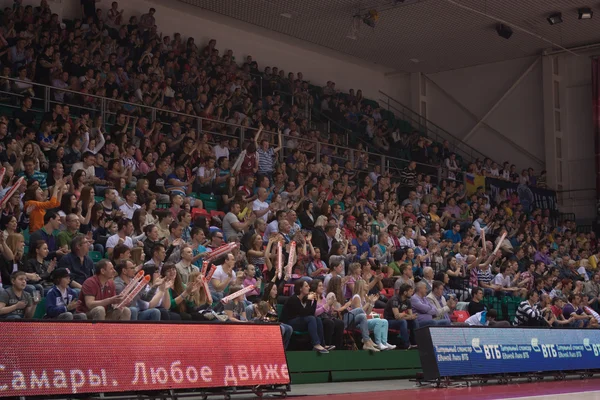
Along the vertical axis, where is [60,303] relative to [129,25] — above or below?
below

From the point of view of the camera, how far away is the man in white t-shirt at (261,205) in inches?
607

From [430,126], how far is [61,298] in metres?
21.1

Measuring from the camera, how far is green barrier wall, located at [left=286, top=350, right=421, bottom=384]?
37.7 ft

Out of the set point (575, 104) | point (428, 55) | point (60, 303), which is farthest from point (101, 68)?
point (575, 104)

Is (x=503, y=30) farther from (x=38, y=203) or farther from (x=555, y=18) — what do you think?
(x=38, y=203)

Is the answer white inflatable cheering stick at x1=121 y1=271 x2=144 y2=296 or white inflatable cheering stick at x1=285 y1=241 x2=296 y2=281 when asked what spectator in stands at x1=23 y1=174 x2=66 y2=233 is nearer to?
white inflatable cheering stick at x1=121 y1=271 x2=144 y2=296

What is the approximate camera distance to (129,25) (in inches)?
734

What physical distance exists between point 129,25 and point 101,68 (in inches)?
85.9

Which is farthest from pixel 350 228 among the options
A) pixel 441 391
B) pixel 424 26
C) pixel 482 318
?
pixel 424 26

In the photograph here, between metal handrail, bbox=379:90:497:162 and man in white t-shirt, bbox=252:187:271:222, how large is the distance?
Answer: 12990 mm

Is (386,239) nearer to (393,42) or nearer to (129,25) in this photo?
(129,25)

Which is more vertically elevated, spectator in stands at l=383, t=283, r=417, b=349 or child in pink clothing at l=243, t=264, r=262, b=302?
child in pink clothing at l=243, t=264, r=262, b=302

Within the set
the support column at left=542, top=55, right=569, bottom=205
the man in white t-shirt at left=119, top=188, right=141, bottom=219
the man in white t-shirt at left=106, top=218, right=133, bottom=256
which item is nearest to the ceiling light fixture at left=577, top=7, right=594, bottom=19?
the support column at left=542, top=55, right=569, bottom=205

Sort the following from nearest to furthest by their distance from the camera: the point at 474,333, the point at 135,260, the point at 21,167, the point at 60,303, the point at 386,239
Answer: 1. the point at 60,303
2. the point at 135,260
3. the point at 474,333
4. the point at 21,167
5. the point at 386,239
